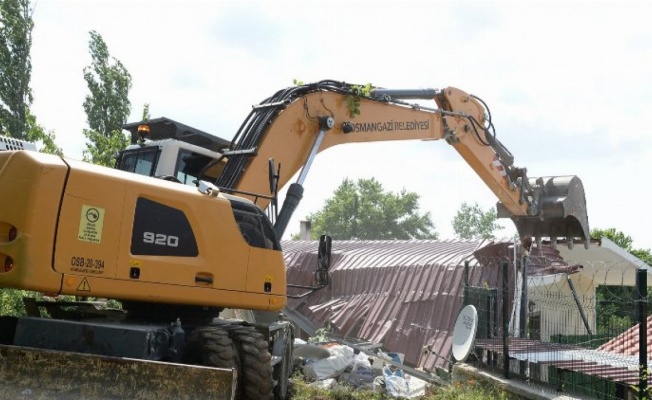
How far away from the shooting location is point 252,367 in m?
7.66

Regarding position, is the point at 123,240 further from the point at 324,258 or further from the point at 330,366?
the point at 330,366

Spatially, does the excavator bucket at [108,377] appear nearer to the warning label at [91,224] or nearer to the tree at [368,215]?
the warning label at [91,224]

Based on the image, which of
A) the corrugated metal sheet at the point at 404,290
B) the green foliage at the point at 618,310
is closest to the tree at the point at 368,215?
the corrugated metal sheet at the point at 404,290

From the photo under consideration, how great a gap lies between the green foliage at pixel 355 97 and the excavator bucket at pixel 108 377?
584 centimetres

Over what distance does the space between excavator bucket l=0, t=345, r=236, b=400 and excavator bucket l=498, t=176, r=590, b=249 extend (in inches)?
354

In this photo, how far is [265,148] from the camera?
963 centimetres

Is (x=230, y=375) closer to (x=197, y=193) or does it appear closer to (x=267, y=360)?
(x=267, y=360)

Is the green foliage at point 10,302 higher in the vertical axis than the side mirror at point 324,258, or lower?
lower

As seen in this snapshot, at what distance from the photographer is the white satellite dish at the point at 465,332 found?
1247 centimetres

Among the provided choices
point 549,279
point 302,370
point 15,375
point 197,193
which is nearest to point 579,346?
point 302,370

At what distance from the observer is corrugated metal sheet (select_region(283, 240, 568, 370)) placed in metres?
16.2

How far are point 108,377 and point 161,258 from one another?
135 centimetres

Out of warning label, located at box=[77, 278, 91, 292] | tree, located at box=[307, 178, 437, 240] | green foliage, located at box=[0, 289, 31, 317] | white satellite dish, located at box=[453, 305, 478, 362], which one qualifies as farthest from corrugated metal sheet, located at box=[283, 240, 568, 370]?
tree, located at box=[307, 178, 437, 240]

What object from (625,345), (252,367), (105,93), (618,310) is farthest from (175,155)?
(105,93)
